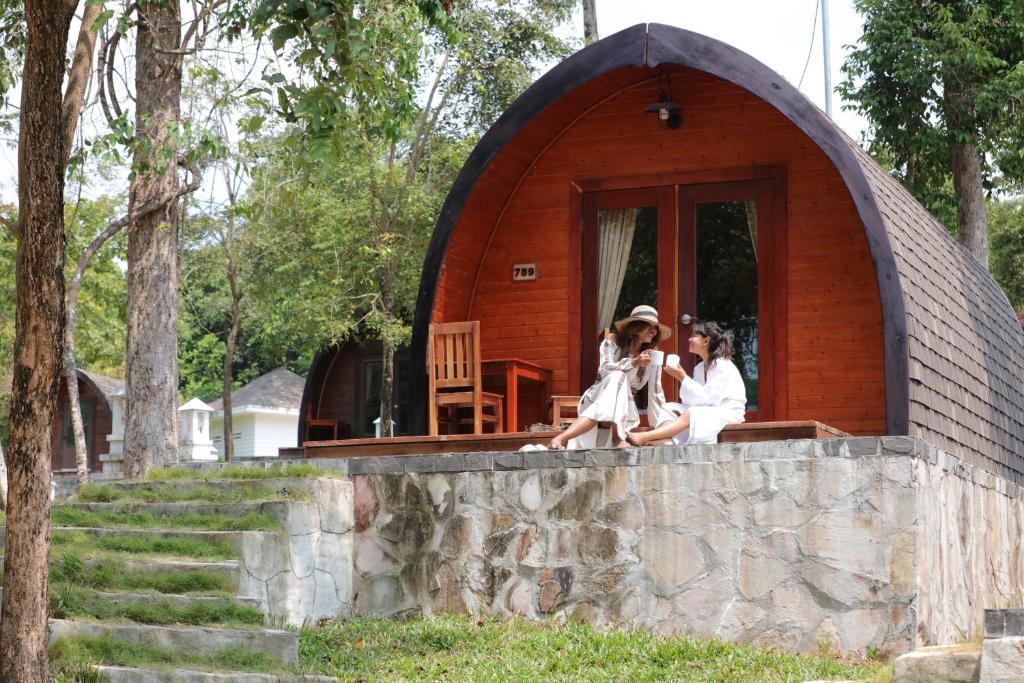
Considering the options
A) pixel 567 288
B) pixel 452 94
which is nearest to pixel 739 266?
pixel 567 288

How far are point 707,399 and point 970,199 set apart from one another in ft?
42.2

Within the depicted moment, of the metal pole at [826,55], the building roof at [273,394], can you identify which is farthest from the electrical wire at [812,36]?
the building roof at [273,394]

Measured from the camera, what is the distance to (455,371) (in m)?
10.6

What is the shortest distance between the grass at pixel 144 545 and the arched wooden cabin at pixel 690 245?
118 inches

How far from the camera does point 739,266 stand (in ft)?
35.5

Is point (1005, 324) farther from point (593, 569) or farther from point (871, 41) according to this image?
point (871, 41)

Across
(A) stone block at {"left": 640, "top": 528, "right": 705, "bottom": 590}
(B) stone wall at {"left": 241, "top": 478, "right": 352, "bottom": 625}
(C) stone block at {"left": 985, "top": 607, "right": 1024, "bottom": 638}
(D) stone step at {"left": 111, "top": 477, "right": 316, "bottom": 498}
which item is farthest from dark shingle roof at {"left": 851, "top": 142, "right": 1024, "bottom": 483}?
(D) stone step at {"left": 111, "top": 477, "right": 316, "bottom": 498}

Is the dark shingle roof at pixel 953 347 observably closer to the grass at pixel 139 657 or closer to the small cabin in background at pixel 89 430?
the grass at pixel 139 657

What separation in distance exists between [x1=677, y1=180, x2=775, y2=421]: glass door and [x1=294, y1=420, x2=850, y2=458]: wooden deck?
6.57 ft

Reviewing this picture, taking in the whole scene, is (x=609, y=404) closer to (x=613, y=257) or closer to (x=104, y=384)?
Result: (x=613, y=257)

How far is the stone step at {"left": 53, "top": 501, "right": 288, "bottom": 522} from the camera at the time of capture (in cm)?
820

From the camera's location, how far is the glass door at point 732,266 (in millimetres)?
10727

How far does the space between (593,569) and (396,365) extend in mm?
15063

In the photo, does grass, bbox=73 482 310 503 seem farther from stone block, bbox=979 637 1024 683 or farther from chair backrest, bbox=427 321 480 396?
stone block, bbox=979 637 1024 683
